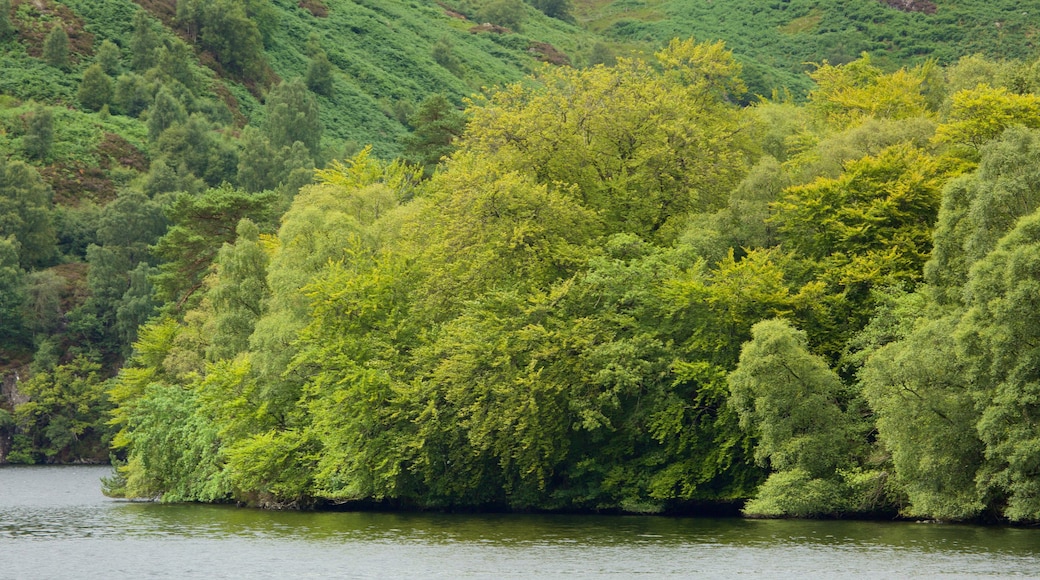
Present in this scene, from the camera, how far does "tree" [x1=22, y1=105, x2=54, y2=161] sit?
17879 cm

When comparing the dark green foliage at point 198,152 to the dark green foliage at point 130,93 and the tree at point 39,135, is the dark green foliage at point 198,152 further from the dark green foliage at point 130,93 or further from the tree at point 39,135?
the tree at point 39,135

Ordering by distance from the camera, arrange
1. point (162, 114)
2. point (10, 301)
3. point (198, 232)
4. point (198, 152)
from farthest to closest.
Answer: point (162, 114) < point (198, 152) < point (10, 301) < point (198, 232)

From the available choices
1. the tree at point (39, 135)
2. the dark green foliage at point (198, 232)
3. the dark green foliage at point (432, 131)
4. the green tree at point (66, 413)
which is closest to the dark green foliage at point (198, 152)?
the tree at point (39, 135)

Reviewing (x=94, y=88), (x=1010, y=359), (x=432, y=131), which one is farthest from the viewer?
(x=94, y=88)

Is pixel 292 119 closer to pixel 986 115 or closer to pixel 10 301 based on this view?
pixel 10 301

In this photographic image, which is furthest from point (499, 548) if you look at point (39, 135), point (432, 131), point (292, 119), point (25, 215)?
point (292, 119)

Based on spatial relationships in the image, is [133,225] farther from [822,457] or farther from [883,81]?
[822,457]

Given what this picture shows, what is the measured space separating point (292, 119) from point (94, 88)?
2963cm

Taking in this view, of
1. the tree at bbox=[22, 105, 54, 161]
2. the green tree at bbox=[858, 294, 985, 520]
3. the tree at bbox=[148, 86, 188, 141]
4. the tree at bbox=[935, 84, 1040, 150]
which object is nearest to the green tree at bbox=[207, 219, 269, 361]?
the tree at bbox=[935, 84, 1040, 150]

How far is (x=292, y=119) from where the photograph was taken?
191 metres

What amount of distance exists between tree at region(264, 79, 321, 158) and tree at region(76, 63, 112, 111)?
23512mm

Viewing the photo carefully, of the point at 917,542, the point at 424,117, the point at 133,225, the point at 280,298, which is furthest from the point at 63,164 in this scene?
the point at 917,542

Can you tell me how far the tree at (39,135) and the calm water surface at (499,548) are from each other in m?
124

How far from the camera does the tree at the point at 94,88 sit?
19425 cm
